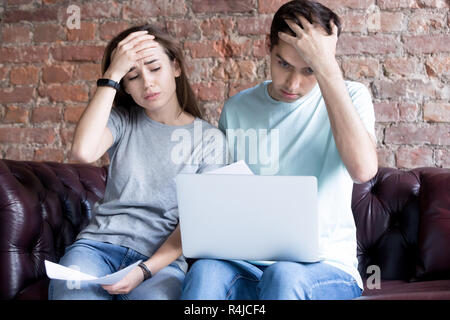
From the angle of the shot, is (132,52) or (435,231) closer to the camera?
(132,52)

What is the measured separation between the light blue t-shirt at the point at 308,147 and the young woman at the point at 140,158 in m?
0.08

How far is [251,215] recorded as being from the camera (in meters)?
0.99

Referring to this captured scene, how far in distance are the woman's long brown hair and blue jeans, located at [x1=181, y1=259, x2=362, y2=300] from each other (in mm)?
556

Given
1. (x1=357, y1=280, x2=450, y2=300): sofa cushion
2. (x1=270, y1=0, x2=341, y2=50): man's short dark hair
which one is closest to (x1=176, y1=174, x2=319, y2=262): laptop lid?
(x1=357, y1=280, x2=450, y2=300): sofa cushion

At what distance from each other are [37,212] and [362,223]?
3.35 ft

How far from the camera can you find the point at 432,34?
1.84 metres

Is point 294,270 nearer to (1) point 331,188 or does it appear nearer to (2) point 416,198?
(1) point 331,188

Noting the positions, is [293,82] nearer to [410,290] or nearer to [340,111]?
[340,111]

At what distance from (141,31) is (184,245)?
632 mm

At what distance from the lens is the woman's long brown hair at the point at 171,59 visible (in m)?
1.42

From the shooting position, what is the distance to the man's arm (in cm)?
112

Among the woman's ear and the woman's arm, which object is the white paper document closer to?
the woman's arm

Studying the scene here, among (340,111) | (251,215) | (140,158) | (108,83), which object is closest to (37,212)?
(140,158)

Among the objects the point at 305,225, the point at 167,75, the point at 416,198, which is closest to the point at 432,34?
the point at 416,198
